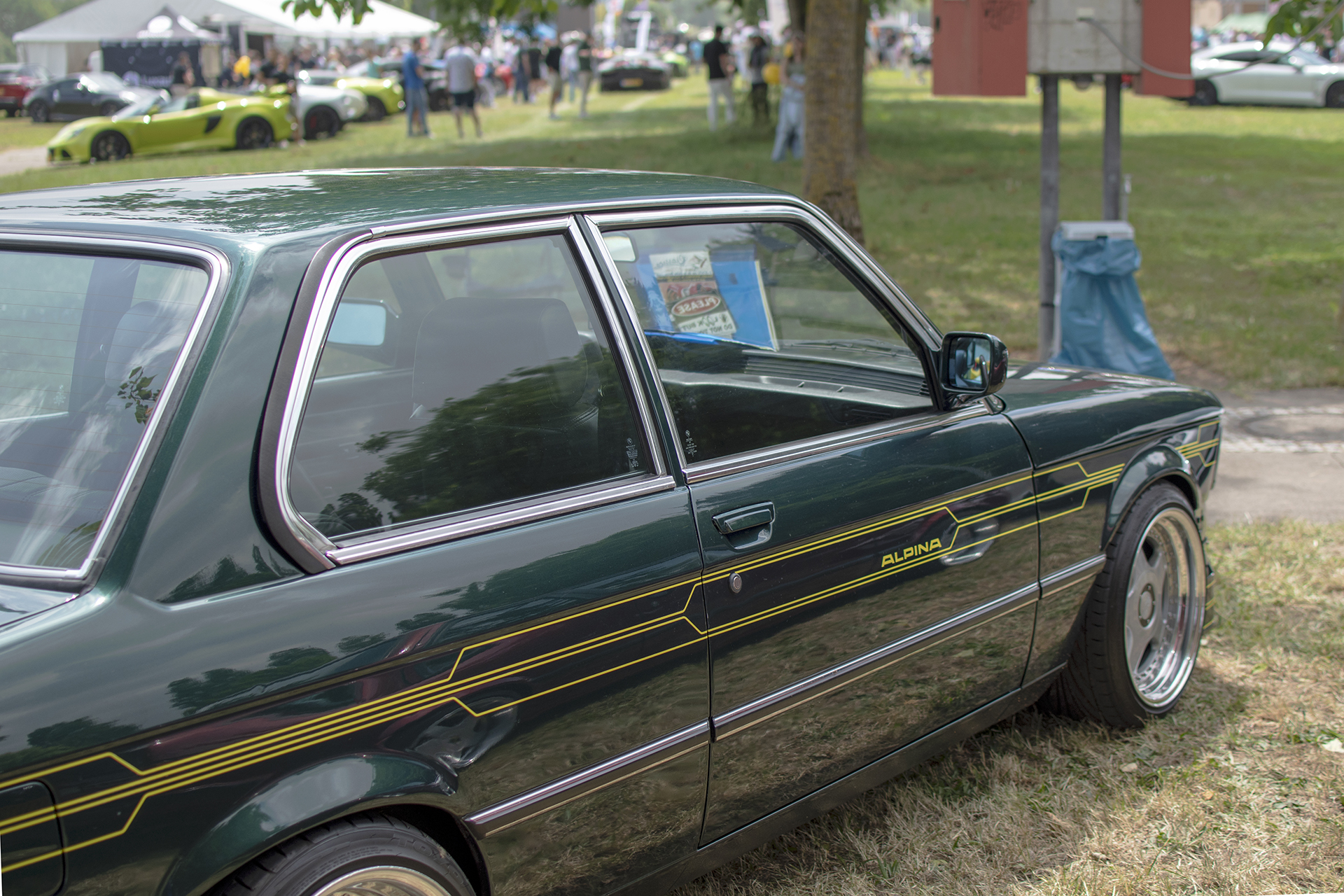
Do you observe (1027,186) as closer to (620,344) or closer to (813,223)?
(813,223)

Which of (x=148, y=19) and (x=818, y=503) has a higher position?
(x=148, y=19)

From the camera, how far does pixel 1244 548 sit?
4949 millimetres

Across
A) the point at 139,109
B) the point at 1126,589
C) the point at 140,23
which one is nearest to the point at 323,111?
the point at 139,109

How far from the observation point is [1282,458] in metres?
6.30

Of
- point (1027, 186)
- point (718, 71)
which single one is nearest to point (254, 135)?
point (718, 71)

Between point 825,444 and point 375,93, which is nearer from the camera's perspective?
point 825,444

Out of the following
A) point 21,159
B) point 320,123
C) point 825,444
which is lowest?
point 825,444

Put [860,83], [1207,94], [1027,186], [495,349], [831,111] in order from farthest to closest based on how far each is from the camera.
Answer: [1207,94] → [860,83] → [1027,186] → [831,111] → [495,349]

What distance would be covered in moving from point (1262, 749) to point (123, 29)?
3215 centimetres

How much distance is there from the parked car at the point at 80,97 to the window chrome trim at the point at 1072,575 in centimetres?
2676

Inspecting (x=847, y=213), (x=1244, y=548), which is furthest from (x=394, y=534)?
(x=847, y=213)

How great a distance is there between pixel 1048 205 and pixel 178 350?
6.28 m

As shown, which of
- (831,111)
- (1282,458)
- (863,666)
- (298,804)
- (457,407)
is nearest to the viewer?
(298,804)

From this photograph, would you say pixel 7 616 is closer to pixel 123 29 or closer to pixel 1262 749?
pixel 1262 749
